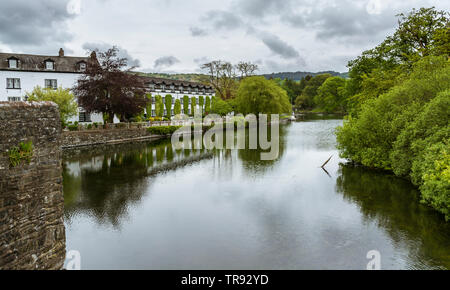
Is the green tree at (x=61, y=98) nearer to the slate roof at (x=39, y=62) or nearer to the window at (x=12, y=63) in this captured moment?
the slate roof at (x=39, y=62)

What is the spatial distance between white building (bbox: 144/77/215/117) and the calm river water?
34601 mm

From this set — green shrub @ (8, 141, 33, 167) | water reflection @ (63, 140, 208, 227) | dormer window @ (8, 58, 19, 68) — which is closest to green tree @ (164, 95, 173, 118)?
dormer window @ (8, 58, 19, 68)

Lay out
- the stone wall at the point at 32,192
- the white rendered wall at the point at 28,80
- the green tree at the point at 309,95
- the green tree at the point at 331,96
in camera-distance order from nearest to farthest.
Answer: the stone wall at the point at 32,192 → the white rendered wall at the point at 28,80 → the green tree at the point at 331,96 → the green tree at the point at 309,95

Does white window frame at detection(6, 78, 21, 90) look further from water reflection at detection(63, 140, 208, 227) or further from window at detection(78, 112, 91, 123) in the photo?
water reflection at detection(63, 140, 208, 227)

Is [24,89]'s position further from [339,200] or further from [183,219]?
[339,200]

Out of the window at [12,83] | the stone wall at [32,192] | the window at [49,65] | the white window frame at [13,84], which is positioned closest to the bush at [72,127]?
the white window frame at [13,84]

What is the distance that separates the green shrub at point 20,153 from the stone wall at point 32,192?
0.06 metres

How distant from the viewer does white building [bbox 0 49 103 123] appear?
3578 centimetres

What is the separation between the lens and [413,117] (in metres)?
15.9

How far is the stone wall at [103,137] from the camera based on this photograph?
97.9 ft

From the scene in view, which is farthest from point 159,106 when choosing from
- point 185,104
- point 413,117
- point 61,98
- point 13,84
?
point 413,117

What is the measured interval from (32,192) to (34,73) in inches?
1471
